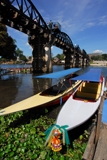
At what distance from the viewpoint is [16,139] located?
205 inches

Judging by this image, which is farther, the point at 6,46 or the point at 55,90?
the point at 6,46

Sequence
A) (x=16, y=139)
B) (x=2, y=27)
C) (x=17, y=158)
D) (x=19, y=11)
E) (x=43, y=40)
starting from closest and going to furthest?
(x=17, y=158) < (x=16, y=139) < (x=19, y=11) < (x=2, y=27) < (x=43, y=40)

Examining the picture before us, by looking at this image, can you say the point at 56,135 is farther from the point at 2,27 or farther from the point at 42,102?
the point at 2,27

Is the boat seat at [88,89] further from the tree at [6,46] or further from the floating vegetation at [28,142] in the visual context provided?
the tree at [6,46]

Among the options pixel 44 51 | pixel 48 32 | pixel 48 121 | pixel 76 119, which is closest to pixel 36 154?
pixel 76 119

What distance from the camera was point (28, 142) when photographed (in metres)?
4.91

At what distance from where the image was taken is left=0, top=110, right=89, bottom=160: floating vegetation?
14.1ft

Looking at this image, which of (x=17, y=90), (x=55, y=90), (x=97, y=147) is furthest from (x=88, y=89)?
(x=17, y=90)

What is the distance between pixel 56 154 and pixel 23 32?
33.8 meters

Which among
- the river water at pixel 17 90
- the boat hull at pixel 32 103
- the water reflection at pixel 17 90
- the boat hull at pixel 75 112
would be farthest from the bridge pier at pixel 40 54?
the boat hull at pixel 75 112

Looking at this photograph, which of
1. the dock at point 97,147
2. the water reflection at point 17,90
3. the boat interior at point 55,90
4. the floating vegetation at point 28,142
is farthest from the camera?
the water reflection at point 17,90

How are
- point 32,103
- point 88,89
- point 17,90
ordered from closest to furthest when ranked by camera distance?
1. point 32,103
2. point 88,89
3. point 17,90

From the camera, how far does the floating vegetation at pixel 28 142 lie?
14.1ft

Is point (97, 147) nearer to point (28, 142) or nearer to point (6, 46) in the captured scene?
point (28, 142)
